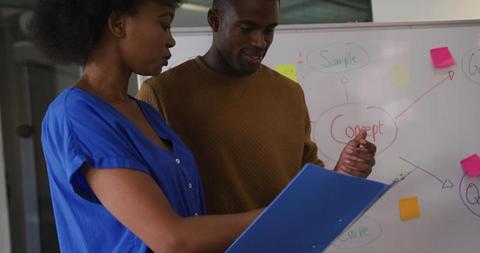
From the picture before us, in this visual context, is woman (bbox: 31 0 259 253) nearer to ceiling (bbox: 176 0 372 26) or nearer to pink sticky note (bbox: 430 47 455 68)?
pink sticky note (bbox: 430 47 455 68)

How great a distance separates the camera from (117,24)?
751 millimetres

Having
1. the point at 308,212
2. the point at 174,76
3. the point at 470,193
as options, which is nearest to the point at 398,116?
the point at 470,193

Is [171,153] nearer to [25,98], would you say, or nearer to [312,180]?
[312,180]

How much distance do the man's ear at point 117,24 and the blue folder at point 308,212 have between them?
368mm

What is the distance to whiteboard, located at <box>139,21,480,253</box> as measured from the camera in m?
1.72

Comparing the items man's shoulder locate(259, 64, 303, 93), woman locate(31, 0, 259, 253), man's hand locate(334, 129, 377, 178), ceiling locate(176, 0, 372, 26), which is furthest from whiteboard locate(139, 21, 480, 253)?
woman locate(31, 0, 259, 253)

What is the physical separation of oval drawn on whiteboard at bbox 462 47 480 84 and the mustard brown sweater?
909 millimetres

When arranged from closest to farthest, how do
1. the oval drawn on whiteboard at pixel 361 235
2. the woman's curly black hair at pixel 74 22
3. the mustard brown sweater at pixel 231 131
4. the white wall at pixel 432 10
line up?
1. the woman's curly black hair at pixel 74 22
2. the mustard brown sweater at pixel 231 131
3. the oval drawn on whiteboard at pixel 361 235
4. the white wall at pixel 432 10

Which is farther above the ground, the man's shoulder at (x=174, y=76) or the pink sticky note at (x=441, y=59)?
the man's shoulder at (x=174, y=76)

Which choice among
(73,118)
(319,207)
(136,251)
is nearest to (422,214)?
(319,207)

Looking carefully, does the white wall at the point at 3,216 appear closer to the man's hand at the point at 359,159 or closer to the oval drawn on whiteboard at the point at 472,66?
the man's hand at the point at 359,159

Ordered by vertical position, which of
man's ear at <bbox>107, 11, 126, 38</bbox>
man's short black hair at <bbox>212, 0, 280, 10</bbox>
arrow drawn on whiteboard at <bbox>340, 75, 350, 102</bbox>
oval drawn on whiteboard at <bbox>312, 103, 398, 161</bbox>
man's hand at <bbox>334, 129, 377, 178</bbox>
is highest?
man's short black hair at <bbox>212, 0, 280, 10</bbox>

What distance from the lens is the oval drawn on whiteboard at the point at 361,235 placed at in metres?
1.68

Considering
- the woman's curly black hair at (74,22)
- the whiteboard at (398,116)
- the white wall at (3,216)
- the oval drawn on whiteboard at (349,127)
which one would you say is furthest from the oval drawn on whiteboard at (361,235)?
the white wall at (3,216)
